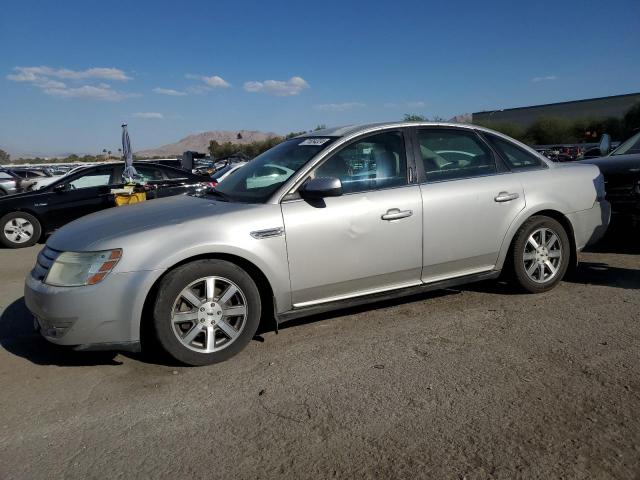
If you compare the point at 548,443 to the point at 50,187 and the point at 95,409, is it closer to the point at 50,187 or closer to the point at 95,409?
the point at 95,409

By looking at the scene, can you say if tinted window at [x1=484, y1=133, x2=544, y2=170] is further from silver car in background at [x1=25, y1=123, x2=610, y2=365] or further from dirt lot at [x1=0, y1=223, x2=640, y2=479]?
dirt lot at [x1=0, y1=223, x2=640, y2=479]

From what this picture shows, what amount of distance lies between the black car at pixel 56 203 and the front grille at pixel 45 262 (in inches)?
212


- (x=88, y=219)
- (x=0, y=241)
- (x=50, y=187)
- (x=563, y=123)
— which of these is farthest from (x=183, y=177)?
(x=563, y=123)

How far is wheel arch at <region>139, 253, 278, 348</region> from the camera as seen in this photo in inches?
134

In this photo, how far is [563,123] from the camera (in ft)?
213

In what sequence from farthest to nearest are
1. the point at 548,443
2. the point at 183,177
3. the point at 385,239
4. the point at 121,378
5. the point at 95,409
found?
the point at 183,177, the point at 385,239, the point at 121,378, the point at 95,409, the point at 548,443

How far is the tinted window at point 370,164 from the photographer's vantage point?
400cm

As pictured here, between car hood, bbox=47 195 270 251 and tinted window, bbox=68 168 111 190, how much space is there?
597 centimetres

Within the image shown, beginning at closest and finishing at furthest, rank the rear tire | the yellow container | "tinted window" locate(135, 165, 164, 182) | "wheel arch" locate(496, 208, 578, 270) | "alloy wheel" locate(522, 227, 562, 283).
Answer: "wheel arch" locate(496, 208, 578, 270), "alloy wheel" locate(522, 227, 562, 283), the yellow container, the rear tire, "tinted window" locate(135, 165, 164, 182)

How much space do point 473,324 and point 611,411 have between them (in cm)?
141

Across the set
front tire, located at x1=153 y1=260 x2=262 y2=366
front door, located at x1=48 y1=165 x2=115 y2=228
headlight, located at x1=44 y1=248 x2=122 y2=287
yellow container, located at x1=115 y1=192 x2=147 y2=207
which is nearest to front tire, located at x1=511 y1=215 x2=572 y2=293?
front tire, located at x1=153 y1=260 x2=262 y2=366

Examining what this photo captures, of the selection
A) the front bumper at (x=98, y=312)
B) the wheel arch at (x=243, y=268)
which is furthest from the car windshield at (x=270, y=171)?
the front bumper at (x=98, y=312)

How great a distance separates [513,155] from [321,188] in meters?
2.09

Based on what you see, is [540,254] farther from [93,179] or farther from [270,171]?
[93,179]
